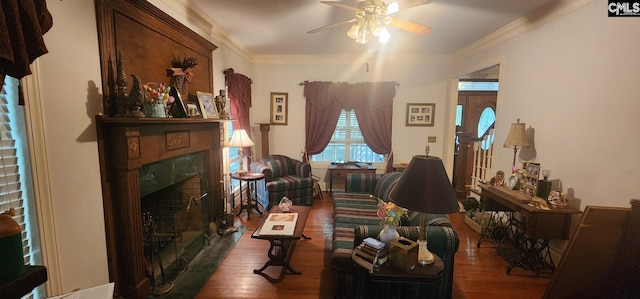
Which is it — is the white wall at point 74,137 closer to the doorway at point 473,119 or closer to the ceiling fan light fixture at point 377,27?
the ceiling fan light fixture at point 377,27

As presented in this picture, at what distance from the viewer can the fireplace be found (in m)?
1.76

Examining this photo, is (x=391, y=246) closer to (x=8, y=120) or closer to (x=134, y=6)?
(x=8, y=120)

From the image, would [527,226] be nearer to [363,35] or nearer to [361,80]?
[363,35]

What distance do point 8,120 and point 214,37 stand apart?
8.05ft

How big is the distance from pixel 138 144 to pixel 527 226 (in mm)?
3319

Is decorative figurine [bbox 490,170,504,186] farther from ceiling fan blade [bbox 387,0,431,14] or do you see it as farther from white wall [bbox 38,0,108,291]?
white wall [bbox 38,0,108,291]

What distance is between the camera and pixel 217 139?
315 cm

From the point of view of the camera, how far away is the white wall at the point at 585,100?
6.47 ft

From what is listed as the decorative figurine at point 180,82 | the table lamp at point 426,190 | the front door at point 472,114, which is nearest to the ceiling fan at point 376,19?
the table lamp at point 426,190

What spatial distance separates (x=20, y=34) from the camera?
969 millimetres

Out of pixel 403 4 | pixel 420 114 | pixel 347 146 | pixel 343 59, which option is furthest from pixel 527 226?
pixel 343 59

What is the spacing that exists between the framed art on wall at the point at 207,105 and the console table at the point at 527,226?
332 cm

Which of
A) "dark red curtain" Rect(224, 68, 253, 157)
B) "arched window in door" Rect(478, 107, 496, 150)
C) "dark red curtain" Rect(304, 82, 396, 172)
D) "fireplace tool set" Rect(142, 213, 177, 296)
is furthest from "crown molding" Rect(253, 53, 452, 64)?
"fireplace tool set" Rect(142, 213, 177, 296)

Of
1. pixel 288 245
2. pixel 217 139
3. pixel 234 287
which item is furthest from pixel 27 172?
pixel 288 245
